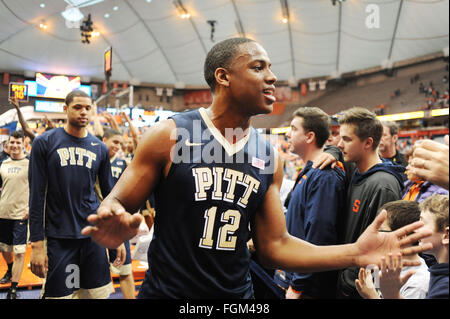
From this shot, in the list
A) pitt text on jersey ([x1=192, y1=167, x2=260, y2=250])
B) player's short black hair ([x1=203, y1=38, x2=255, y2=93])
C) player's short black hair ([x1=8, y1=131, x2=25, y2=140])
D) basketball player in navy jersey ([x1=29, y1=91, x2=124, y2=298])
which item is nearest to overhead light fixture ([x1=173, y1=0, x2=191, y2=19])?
player's short black hair ([x1=8, y1=131, x2=25, y2=140])

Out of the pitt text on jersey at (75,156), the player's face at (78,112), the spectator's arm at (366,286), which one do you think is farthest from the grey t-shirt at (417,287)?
the player's face at (78,112)

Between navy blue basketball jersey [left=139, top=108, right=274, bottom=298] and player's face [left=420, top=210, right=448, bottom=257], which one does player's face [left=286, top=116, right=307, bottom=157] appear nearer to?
player's face [left=420, top=210, right=448, bottom=257]

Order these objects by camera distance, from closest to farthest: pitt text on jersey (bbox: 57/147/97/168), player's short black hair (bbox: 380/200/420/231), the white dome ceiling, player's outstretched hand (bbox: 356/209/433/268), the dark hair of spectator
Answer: player's outstretched hand (bbox: 356/209/433/268)
player's short black hair (bbox: 380/200/420/231)
the dark hair of spectator
pitt text on jersey (bbox: 57/147/97/168)
the white dome ceiling

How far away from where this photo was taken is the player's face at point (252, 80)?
1.77m

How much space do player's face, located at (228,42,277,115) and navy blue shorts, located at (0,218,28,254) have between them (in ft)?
13.5

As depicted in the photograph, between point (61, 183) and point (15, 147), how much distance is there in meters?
2.51

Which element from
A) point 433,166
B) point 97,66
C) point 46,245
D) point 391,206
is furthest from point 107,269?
point 97,66

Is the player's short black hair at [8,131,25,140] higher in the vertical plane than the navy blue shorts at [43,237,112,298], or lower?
higher

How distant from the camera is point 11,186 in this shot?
5051 millimetres

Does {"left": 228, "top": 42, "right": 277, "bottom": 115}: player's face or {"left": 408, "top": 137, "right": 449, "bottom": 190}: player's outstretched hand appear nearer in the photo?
{"left": 408, "top": 137, "right": 449, "bottom": 190}: player's outstretched hand

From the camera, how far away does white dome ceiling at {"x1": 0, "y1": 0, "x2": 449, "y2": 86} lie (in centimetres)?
1934

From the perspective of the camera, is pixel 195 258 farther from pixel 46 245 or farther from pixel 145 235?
pixel 145 235

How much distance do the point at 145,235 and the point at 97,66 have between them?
16.8 m
